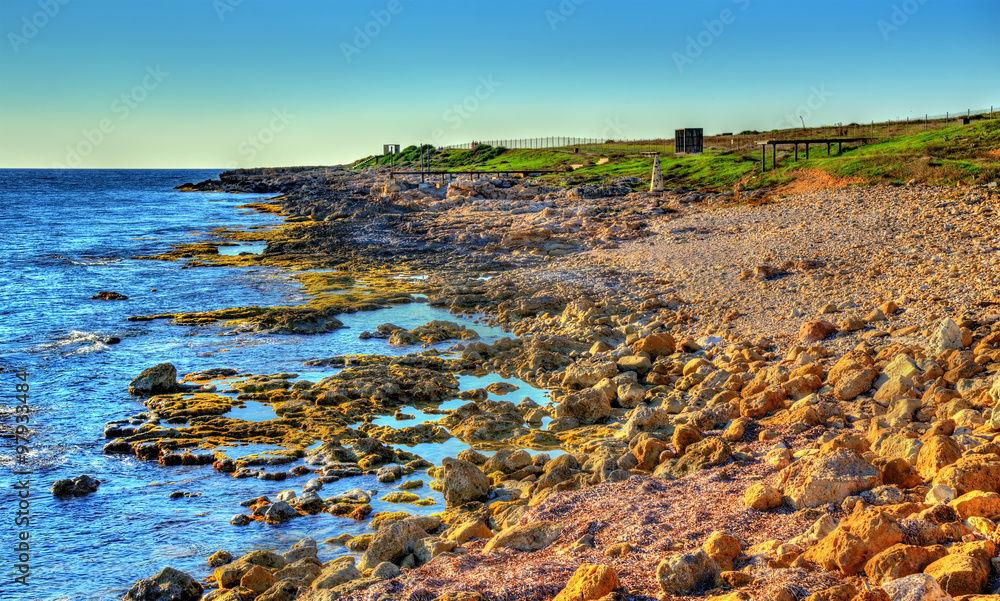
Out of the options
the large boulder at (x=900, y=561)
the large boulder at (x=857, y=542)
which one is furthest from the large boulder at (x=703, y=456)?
the large boulder at (x=900, y=561)

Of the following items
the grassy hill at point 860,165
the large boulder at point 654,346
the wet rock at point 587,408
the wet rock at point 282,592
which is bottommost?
the wet rock at point 282,592

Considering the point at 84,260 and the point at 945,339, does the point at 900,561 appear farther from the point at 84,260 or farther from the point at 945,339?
the point at 84,260

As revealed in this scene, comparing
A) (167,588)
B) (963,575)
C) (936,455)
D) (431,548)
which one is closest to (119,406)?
(167,588)

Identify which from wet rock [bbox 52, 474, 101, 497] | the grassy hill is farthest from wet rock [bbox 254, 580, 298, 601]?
the grassy hill

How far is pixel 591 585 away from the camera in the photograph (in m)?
6.26

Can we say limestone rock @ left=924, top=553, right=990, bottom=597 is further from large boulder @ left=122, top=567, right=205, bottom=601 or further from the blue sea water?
large boulder @ left=122, top=567, right=205, bottom=601

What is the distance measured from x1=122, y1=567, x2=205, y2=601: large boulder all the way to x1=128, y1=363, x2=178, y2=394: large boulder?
25.9 ft

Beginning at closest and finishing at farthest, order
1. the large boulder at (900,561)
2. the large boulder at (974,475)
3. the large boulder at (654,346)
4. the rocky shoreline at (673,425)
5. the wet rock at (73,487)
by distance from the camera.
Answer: the large boulder at (900,561) < the rocky shoreline at (673,425) < the large boulder at (974,475) < the wet rock at (73,487) < the large boulder at (654,346)

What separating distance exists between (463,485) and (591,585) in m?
3.97

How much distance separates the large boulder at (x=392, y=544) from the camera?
8266 mm

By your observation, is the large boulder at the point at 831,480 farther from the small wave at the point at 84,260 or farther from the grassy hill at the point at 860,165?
the small wave at the point at 84,260

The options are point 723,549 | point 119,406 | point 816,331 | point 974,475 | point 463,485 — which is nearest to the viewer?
point 723,549

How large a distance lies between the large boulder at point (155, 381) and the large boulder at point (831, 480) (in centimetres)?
1232

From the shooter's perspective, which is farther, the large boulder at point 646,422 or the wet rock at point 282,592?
the large boulder at point 646,422
